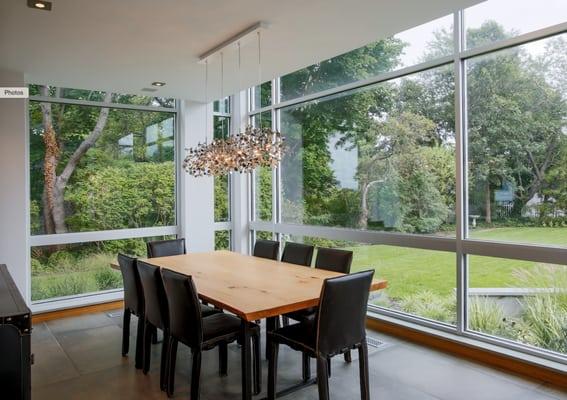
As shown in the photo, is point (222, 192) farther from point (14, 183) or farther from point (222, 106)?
point (14, 183)

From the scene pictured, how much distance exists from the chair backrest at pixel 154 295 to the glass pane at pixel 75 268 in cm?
246

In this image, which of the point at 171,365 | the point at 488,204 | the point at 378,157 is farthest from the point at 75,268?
the point at 488,204

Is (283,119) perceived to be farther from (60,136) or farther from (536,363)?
(536,363)

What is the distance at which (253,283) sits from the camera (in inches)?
124

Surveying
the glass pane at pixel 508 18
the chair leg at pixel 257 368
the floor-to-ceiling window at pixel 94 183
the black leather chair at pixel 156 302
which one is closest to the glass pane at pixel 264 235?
the floor-to-ceiling window at pixel 94 183

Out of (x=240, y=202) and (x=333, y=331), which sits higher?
(x=240, y=202)

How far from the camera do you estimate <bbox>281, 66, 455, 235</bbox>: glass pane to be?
396cm

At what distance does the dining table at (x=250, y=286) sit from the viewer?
8.47ft

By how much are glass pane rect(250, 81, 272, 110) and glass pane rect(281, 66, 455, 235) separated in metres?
0.48

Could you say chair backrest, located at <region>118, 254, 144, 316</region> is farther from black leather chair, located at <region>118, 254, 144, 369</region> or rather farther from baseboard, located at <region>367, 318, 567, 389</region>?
baseboard, located at <region>367, 318, 567, 389</region>

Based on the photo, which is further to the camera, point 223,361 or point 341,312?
point 223,361

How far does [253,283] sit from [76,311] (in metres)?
3.08

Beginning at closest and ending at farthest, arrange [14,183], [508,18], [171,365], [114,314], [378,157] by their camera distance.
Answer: [171,365] → [508,18] → [14,183] → [378,157] → [114,314]

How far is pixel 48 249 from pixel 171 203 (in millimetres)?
1642
